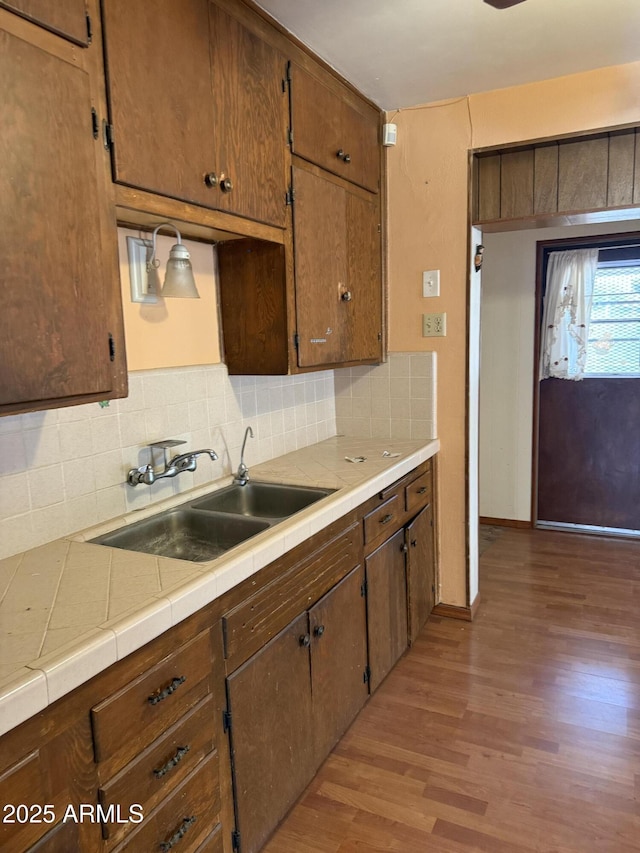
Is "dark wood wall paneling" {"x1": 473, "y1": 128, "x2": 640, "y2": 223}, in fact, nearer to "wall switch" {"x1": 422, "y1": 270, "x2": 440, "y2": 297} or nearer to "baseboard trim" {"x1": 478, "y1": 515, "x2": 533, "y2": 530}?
"wall switch" {"x1": 422, "y1": 270, "x2": 440, "y2": 297}

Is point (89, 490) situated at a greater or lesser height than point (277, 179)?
lesser

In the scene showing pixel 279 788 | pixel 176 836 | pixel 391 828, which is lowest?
pixel 391 828

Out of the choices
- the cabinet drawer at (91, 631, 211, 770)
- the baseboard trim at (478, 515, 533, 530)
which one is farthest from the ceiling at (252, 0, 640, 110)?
the baseboard trim at (478, 515, 533, 530)

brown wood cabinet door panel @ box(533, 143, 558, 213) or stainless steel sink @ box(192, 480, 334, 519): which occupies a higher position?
brown wood cabinet door panel @ box(533, 143, 558, 213)

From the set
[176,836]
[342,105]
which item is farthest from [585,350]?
[176,836]

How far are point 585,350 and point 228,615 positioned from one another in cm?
339

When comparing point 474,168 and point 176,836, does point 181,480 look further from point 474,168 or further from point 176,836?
point 474,168

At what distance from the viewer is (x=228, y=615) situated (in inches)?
55.0

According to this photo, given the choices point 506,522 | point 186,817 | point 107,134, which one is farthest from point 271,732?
point 506,522

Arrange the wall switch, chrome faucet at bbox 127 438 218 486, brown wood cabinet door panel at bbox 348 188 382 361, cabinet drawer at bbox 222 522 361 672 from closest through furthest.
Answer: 1. cabinet drawer at bbox 222 522 361 672
2. chrome faucet at bbox 127 438 218 486
3. brown wood cabinet door panel at bbox 348 188 382 361
4. the wall switch

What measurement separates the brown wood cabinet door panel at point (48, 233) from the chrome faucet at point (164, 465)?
0.50 meters

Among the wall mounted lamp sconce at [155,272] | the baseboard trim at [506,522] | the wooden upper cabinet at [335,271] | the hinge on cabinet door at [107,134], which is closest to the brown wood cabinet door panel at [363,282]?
the wooden upper cabinet at [335,271]

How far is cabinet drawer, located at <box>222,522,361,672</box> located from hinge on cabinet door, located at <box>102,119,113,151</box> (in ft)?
3.72

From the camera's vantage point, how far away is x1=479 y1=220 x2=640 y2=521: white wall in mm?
4008
